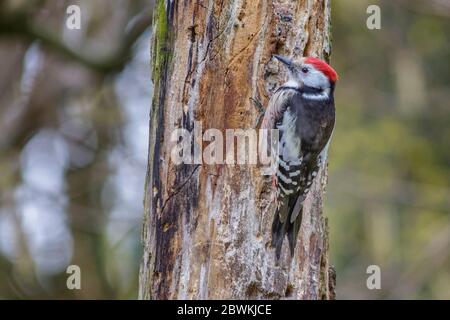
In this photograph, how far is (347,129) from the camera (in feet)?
31.2

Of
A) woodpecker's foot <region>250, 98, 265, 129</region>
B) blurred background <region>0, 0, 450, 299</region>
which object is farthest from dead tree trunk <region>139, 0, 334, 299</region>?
blurred background <region>0, 0, 450, 299</region>

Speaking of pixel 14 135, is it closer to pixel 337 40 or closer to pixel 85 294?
pixel 85 294

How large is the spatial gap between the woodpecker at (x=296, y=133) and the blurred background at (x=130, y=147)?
3168 mm

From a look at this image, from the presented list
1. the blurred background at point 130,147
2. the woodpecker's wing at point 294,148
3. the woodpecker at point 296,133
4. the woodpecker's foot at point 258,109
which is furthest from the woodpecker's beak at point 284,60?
the blurred background at point 130,147

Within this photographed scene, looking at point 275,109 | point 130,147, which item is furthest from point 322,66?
point 130,147

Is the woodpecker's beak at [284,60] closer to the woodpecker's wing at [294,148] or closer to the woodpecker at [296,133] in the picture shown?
the woodpecker at [296,133]

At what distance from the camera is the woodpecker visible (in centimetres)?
388

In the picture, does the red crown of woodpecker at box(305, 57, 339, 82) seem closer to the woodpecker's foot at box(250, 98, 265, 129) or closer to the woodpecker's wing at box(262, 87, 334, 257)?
the woodpecker's wing at box(262, 87, 334, 257)

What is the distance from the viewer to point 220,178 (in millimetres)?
3852

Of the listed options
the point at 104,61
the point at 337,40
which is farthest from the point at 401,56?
the point at 104,61

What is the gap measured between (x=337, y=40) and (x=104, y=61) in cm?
340

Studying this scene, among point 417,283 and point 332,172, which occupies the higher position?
point 332,172

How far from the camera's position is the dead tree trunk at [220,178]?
3.77 meters

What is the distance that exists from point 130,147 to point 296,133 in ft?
13.6
